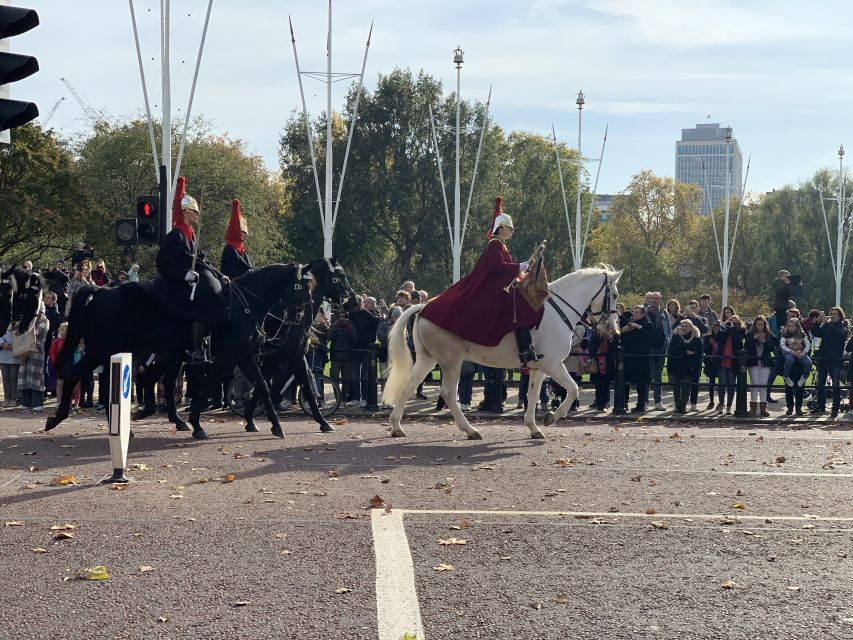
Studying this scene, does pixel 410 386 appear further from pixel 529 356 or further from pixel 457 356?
pixel 529 356

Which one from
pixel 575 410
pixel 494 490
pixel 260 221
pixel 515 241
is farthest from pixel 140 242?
pixel 515 241

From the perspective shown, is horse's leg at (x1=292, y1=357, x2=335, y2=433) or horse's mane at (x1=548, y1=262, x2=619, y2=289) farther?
horse's mane at (x1=548, y1=262, x2=619, y2=289)

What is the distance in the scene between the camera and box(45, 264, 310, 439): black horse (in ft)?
47.5

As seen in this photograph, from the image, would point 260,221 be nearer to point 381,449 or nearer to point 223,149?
point 223,149

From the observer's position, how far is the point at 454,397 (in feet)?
49.7

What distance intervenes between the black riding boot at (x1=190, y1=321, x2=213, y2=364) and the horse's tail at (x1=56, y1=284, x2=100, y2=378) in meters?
1.33

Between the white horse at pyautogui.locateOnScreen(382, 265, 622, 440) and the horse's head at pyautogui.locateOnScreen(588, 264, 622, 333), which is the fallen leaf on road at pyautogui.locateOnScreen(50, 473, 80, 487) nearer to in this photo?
the white horse at pyautogui.locateOnScreen(382, 265, 622, 440)

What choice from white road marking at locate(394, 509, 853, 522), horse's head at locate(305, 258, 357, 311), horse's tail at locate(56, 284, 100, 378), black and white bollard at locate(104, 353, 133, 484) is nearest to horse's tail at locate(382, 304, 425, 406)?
horse's head at locate(305, 258, 357, 311)

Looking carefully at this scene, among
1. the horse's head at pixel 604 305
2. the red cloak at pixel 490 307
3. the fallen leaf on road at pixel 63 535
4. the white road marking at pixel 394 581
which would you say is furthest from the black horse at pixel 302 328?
the fallen leaf on road at pixel 63 535

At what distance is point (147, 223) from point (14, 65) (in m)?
12.7

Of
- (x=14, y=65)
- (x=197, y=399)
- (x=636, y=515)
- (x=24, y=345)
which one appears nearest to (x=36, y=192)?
(x=24, y=345)

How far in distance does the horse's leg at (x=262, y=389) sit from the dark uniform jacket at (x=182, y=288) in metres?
0.75

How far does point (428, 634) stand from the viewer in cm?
596

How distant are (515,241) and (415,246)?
8662mm
